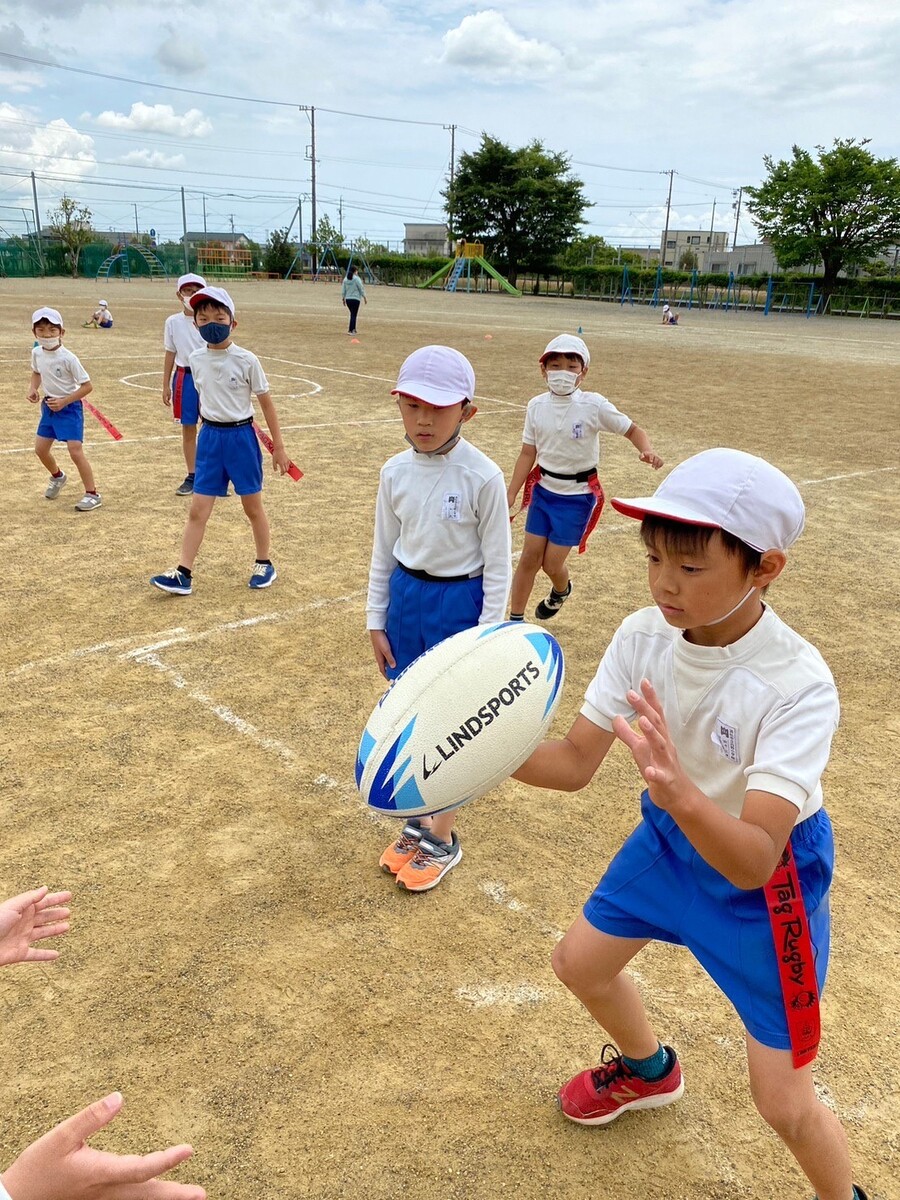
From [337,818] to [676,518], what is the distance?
2874mm

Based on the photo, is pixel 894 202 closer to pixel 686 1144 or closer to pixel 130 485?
pixel 130 485

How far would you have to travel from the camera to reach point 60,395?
30.4 ft

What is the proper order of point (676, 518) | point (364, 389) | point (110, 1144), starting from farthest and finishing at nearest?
point (364, 389) → point (110, 1144) → point (676, 518)

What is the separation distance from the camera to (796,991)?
87.8 inches

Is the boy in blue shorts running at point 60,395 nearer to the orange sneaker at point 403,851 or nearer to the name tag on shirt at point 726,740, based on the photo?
the orange sneaker at point 403,851

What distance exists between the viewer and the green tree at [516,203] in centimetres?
7275

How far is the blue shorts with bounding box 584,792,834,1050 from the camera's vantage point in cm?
226

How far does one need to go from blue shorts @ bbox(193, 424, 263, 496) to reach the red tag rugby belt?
5745mm

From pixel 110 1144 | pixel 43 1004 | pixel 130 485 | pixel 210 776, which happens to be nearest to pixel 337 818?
pixel 210 776

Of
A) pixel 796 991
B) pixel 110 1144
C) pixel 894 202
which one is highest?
pixel 894 202

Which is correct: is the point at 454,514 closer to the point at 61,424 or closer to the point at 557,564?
the point at 557,564

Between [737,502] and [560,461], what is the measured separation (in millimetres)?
4664

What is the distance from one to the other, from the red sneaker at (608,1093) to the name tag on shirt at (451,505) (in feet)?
7.18

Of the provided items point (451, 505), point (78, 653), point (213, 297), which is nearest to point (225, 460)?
point (213, 297)
